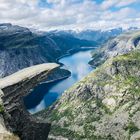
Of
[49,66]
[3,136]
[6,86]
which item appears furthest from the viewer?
[49,66]

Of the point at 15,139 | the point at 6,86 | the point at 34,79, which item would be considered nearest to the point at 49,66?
the point at 34,79

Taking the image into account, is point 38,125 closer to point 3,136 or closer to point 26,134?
point 26,134

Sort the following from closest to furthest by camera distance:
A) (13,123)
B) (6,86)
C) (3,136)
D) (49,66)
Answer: (3,136) < (13,123) < (6,86) < (49,66)

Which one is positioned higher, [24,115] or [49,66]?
[49,66]

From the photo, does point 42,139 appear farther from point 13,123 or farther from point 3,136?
point 3,136

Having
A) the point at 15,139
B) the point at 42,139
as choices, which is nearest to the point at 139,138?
the point at 15,139

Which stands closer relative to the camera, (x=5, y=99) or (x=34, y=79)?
(x=5, y=99)

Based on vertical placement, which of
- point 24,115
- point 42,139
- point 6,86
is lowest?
point 42,139
